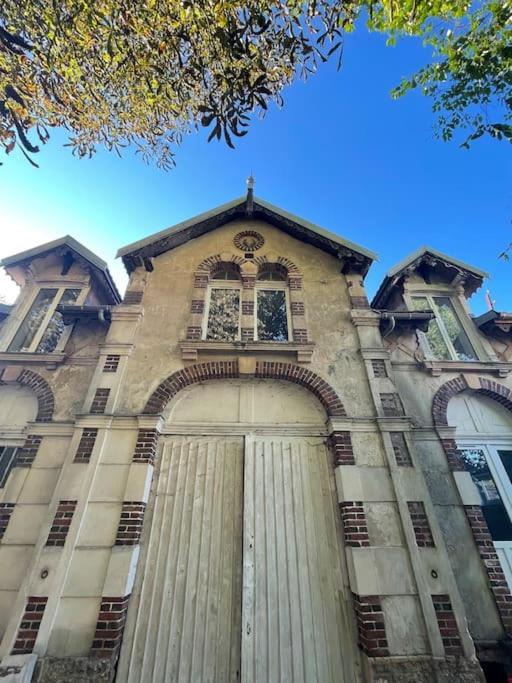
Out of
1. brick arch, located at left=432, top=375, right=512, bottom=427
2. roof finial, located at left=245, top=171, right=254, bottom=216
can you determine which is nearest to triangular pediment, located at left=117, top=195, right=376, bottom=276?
roof finial, located at left=245, top=171, right=254, bottom=216

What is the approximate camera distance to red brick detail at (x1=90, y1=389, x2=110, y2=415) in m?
5.82

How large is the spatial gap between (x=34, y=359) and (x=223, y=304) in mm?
4308

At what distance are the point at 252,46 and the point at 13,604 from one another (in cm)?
946

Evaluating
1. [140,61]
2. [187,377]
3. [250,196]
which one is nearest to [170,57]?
[140,61]

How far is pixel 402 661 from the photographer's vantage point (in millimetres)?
4004

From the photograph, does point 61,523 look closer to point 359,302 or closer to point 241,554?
point 241,554

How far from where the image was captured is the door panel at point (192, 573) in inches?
166

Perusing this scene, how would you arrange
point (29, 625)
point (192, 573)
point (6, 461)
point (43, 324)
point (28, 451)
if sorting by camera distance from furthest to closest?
point (43, 324) < point (6, 461) < point (28, 451) < point (192, 573) < point (29, 625)

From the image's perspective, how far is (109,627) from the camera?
4188 millimetres

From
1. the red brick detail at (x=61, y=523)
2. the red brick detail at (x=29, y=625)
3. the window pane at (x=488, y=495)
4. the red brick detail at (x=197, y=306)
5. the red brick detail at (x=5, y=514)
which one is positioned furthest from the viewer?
the red brick detail at (x=197, y=306)

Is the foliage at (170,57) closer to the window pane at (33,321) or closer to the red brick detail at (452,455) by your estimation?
the window pane at (33,321)

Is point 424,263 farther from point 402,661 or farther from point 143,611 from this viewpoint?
point 143,611

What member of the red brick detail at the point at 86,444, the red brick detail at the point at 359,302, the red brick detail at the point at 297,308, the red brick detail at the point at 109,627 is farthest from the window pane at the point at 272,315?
the red brick detail at the point at 109,627

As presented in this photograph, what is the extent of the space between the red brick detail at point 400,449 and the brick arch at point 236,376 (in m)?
0.99
